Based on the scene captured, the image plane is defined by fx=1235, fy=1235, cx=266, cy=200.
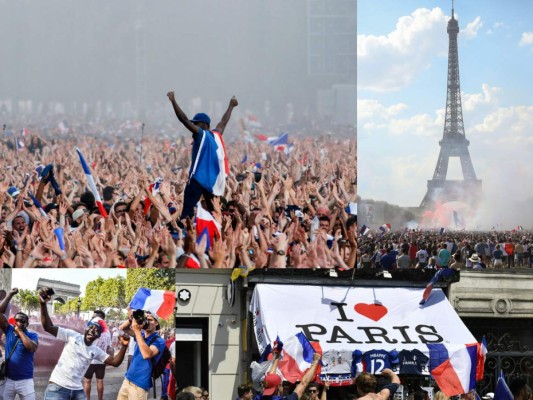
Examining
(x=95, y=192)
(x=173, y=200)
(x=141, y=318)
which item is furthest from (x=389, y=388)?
(x=95, y=192)

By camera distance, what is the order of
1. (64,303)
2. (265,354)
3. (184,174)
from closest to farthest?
(265,354)
(64,303)
(184,174)

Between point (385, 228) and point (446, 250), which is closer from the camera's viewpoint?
point (385, 228)

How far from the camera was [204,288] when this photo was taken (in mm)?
19406

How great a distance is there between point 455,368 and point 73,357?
543 cm

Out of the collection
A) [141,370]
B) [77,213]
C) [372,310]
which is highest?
[77,213]

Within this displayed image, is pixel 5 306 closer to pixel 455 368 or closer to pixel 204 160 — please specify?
pixel 204 160

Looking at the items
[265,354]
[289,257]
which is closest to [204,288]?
→ [289,257]

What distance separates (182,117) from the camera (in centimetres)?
1898

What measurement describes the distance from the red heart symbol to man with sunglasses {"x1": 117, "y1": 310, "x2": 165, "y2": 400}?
127 inches

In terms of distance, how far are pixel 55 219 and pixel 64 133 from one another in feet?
4.42

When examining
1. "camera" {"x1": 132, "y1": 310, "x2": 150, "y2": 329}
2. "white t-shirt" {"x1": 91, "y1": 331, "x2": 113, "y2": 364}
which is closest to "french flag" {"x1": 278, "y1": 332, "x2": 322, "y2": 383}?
"camera" {"x1": 132, "y1": 310, "x2": 150, "y2": 329}

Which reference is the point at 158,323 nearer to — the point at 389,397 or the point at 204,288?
the point at 204,288

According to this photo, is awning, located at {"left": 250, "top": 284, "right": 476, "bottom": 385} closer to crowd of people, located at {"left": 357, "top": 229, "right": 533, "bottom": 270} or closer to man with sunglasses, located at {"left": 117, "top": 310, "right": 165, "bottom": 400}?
crowd of people, located at {"left": 357, "top": 229, "right": 533, "bottom": 270}

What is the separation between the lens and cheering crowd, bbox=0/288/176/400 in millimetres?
17625
